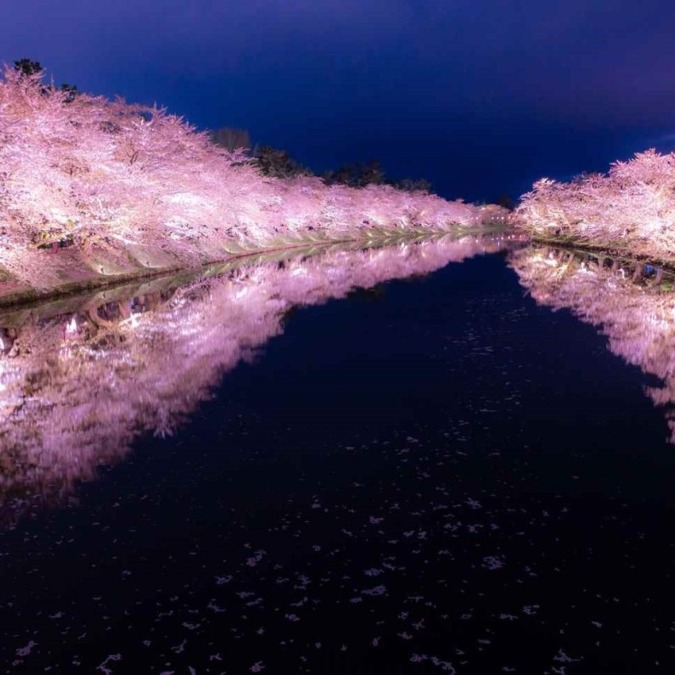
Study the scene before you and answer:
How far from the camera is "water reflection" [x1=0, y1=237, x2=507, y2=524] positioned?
31.9ft

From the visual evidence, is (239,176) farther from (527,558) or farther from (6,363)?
(527,558)

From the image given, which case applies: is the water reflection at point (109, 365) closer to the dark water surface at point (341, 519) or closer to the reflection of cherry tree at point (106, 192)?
the dark water surface at point (341, 519)

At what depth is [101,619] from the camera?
585 cm

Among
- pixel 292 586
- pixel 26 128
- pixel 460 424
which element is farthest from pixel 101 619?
pixel 26 128

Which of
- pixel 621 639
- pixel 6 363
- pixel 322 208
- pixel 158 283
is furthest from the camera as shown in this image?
pixel 322 208

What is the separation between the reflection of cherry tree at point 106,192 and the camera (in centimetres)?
2506

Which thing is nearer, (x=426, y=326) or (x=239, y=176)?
(x=426, y=326)

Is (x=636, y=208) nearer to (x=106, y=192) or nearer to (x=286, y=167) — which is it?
(x=106, y=192)

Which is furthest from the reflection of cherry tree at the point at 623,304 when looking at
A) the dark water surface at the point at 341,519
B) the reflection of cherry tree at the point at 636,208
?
the reflection of cherry tree at the point at 636,208

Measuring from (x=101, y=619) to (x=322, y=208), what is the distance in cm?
7836

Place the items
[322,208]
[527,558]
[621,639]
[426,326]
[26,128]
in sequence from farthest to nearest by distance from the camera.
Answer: [322,208] < [26,128] < [426,326] < [527,558] < [621,639]

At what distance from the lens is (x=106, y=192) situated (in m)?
31.7

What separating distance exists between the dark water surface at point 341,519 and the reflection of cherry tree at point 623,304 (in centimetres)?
61

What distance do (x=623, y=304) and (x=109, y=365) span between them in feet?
72.0
